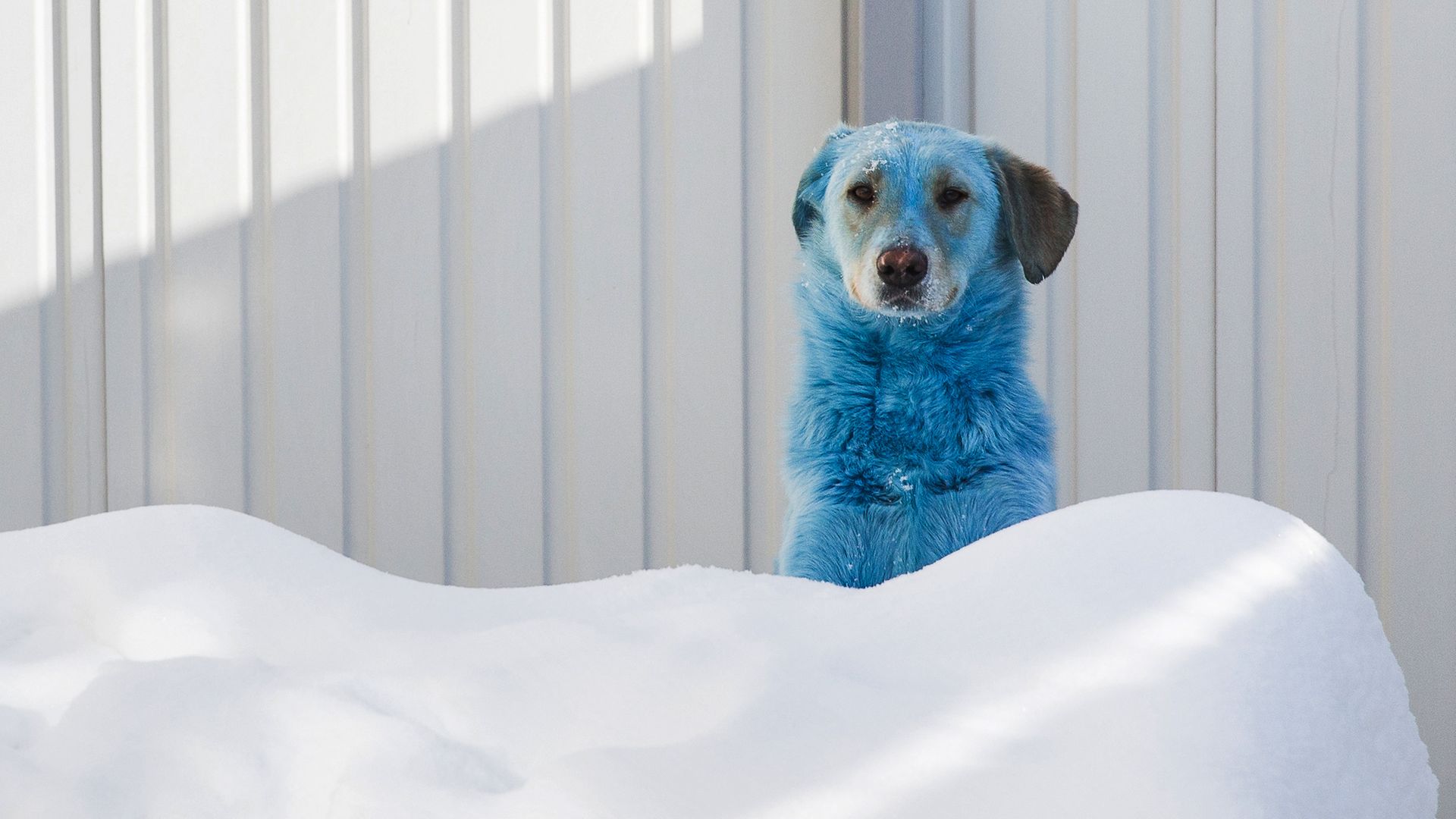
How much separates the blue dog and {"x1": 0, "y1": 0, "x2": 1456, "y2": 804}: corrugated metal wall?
1005 mm

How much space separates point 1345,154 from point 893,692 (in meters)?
2.09

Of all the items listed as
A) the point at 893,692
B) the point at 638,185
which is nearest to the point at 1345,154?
the point at 638,185

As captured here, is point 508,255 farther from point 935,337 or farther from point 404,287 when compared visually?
point 935,337

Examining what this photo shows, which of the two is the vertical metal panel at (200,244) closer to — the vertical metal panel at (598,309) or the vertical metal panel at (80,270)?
the vertical metal panel at (80,270)

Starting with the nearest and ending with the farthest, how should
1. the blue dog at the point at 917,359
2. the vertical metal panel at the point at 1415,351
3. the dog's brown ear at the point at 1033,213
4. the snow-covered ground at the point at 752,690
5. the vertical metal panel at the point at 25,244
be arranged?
the snow-covered ground at the point at 752,690 → the blue dog at the point at 917,359 → the dog's brown ear at the point at 1033,213 → the vertical metal panel at the point at 1415,351 → the vertical metal panel at the point at 25,244

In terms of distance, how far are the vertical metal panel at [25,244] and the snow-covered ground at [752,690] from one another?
1.81 m

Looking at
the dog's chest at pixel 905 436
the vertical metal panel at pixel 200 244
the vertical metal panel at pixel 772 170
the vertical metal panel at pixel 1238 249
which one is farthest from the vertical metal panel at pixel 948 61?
the vertical metal panel at pixel 200 244

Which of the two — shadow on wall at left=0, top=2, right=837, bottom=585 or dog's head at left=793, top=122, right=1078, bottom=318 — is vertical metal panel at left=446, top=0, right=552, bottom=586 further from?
dog's head at left=793, top=122, right=1078, bottom=318

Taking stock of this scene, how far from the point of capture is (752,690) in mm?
494

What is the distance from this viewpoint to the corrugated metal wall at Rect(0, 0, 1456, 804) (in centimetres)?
Result: 216

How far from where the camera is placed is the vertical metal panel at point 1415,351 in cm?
208

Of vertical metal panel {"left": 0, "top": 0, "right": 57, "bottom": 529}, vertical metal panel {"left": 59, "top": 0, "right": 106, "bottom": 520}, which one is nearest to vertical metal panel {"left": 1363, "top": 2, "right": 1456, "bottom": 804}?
vertical metal panel {"left": 59, "top": 0, "right": 106, "bottom": 520}

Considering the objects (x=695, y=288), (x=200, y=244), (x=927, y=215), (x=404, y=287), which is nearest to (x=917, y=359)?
(x=927, y=215)

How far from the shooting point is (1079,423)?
2.18m
